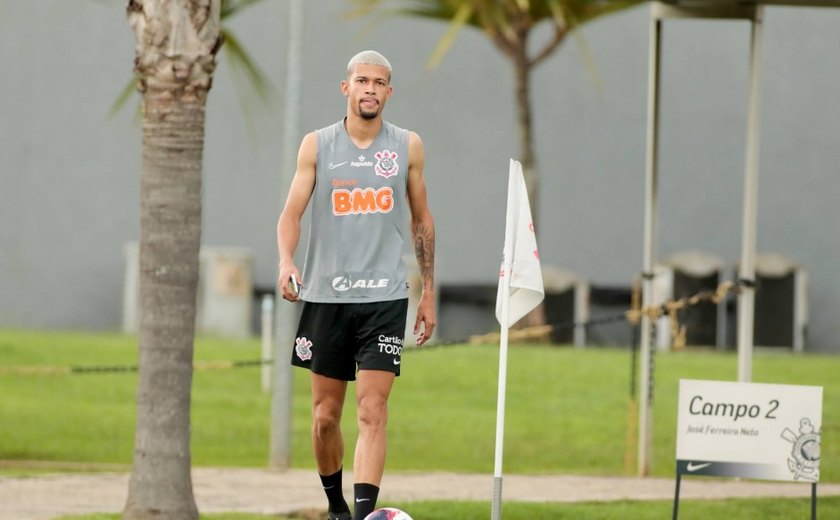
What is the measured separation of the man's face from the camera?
7.81m

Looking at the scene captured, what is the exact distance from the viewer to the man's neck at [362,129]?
7.88 m

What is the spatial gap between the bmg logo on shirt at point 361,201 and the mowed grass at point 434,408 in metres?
5.61

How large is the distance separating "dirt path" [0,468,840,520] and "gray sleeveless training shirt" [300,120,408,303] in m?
2.36

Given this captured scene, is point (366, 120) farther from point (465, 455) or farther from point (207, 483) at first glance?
point (465, 455)

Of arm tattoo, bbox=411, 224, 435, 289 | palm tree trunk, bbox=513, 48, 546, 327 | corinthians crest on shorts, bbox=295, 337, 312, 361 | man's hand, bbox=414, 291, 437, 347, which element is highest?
palm tree trunk, bbox=513, 48, 546, 327

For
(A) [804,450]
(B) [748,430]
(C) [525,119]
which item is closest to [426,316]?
(B) [748,430]

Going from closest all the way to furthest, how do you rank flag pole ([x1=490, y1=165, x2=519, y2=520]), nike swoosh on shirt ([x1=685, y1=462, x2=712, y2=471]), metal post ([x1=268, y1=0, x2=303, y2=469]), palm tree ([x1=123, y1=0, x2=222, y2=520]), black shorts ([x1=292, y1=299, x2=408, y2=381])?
flag pole ([x1=490, y1=165, x2=519, y2=520])
black shorts ([x1=292, y1=299, x2=408, y2=381])
nike swoosh on shirt ([x1=685, y1=462, x2=712, y2=471])
palm tree ([x1=123, y1=0, x2=222, y2=520])
metal post ([x1=268, y1=0, x2=303, y2=469])

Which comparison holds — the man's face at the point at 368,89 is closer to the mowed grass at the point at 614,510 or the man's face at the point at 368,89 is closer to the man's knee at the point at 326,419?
the man's knee at the point at 326,419

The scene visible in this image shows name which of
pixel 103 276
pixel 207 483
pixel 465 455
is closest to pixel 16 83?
pixel 103 276

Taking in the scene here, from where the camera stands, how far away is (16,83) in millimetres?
24234

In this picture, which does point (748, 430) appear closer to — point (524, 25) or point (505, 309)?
point (505, 309)

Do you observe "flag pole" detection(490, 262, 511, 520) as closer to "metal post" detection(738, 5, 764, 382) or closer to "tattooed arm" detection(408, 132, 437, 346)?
"tattooed arm" detection(408, 132, 437, 346)

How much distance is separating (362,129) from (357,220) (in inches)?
15.0

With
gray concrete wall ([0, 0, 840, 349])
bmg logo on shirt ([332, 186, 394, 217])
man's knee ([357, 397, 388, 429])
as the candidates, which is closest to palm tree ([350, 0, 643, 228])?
gray concrete wall ([0, 0, 840, 349])
